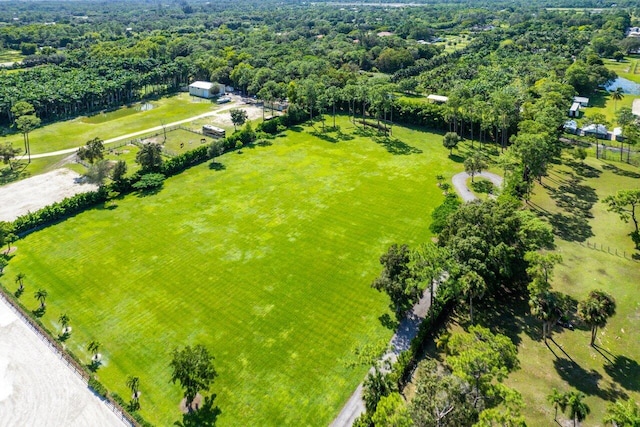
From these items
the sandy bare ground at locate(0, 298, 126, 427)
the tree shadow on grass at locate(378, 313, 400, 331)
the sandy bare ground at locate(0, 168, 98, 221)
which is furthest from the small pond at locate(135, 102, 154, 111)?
the tree shadow on grass at locate(378, 313, 400, 331)

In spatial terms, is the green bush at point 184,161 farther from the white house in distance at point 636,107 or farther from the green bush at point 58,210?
the white house in distance at point 636,107

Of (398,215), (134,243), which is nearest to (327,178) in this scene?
(398,215)

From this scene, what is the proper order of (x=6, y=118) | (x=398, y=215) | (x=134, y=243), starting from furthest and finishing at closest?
(x=6, y=118), (x=398, y=215), (x=134, y=243)

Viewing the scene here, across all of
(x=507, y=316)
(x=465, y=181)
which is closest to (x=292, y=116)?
(x=465, y=181)

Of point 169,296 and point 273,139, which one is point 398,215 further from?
point 273,139

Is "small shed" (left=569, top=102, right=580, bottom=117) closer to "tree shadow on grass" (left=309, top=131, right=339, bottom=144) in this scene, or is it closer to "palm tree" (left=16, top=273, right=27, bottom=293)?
"tree shadow on grass" (left=309, top=131, right=339, bottom=144)

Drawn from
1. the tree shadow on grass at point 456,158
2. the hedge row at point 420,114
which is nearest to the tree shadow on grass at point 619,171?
the tree shadow on grass at point 456,158

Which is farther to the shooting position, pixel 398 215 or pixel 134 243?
pixel 398 215
